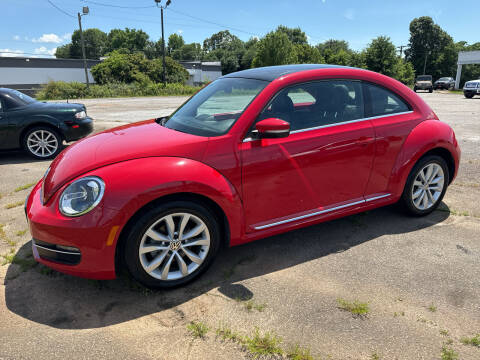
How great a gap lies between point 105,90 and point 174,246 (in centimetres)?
3427

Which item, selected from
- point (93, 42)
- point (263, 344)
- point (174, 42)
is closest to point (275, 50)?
point (263, 344)

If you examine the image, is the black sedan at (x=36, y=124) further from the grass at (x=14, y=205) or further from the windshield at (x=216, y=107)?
the windshield at (x=216, y=107)

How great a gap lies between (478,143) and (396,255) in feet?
20.5

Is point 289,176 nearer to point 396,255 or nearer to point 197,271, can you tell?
point 197,271

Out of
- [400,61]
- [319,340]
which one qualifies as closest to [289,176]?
[319,340]

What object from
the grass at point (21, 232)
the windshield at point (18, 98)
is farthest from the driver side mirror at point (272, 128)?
the windshield at point (18, 98)

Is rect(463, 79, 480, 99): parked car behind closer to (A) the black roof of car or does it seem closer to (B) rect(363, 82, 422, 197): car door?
(B) rect(363, 82, 422, 197): car door

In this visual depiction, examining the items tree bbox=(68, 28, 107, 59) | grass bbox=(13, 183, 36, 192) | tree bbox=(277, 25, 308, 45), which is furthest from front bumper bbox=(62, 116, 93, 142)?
tree bbox=(68, 28, 107, 59)

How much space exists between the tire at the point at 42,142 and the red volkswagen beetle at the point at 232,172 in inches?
174

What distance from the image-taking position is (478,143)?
26.1 ft

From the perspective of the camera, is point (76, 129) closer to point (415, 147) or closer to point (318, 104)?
point (318, 104)

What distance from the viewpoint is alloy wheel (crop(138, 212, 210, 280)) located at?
260 centimetres

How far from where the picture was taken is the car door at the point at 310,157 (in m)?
2.90

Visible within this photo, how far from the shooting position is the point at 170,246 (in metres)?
2.67
